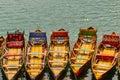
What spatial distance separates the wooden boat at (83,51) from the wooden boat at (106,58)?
2.77ft

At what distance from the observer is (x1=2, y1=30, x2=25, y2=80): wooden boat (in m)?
35.4

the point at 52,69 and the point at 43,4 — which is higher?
the point at 43,4

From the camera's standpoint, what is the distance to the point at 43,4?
58469 mm

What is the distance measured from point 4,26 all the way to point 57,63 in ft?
55.3

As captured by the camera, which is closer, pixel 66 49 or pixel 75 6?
pixel 66 49

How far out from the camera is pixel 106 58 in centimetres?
3734

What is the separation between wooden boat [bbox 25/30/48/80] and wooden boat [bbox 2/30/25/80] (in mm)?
819

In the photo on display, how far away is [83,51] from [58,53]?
2882 mm

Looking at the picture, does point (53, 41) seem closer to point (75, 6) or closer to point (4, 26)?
point (4, 26)

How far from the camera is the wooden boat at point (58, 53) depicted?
35.9 m

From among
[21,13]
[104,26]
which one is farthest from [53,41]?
[21,13]

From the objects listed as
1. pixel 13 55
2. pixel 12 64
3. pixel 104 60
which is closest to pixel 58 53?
pixel 13 55

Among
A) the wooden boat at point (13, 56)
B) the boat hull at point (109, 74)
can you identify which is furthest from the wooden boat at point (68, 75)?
the wooden boat at point (13, 56)

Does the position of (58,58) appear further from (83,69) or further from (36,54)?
(83,69)
